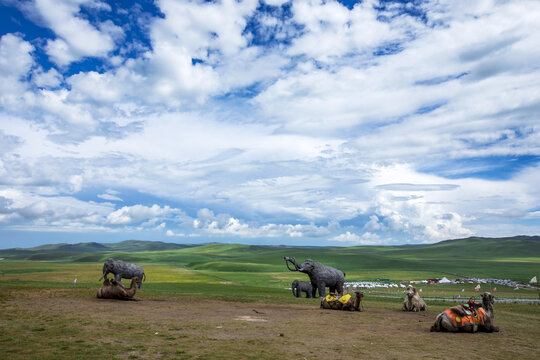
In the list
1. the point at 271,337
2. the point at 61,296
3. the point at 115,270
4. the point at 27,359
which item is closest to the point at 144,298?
the point at 61,296

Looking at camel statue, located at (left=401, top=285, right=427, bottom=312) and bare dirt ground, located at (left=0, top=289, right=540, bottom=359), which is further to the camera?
camel statue, located at (left=401, top=285, right=427, bottom=312)

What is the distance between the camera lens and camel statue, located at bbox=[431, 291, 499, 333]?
15.6 m

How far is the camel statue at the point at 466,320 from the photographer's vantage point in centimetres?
1559

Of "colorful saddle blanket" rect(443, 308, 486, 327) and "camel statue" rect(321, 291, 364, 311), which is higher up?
"colorful saddle blanket" rect(443, 308, 486, 327)

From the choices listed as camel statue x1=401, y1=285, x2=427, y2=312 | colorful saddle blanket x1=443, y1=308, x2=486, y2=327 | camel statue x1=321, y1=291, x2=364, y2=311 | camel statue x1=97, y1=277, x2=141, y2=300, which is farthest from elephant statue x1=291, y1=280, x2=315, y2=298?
colorful saddle blanket x1=443, y1=308, x2=486, y2=327

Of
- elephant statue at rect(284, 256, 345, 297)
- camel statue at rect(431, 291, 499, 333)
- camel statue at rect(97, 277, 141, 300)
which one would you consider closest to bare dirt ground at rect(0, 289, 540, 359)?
camel statue at rect(431, 291, 499, 333)

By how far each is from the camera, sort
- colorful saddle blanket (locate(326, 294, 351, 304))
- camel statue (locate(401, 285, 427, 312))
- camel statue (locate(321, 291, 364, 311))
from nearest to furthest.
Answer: camel statue (locate(321, 291, 364, 311)), colorful saddle blanket (locate(326, 294, 351, 304)), camel statue (locate(401, 285, 427, 312))

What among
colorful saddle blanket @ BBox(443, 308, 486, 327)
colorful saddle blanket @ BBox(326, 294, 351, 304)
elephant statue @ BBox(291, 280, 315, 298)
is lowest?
elephant statue @ BBox(291, 280, 315, 298)

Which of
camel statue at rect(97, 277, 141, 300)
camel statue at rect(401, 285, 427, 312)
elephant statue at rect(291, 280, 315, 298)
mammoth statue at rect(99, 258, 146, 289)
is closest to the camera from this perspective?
camel statue at rect(401, 285, 427, 312)

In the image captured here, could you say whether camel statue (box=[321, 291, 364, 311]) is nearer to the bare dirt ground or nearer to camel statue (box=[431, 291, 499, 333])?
the bare dirt ground

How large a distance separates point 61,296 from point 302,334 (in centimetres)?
1738

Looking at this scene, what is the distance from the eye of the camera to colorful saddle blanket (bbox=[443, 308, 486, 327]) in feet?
51.3

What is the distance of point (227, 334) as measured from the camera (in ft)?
45.4

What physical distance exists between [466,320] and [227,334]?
10.2 metres
